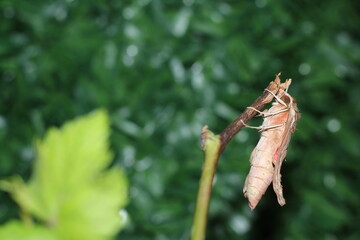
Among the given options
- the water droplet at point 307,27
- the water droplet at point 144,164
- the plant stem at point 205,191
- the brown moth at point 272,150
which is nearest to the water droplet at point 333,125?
the water droplet at point 307,27

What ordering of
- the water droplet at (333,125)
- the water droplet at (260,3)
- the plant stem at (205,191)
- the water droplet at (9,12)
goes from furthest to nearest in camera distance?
the water droplet at (333,125)
the water droplet at (260,3)
the water droplet at (9,12)
the plant stem at (205,191)

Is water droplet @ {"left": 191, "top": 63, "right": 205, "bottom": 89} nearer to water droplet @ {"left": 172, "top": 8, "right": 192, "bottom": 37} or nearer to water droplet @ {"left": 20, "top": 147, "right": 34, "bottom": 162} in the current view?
water droplet @ {"left": 172, "top": 8, "right": 192, "bottom": 37}

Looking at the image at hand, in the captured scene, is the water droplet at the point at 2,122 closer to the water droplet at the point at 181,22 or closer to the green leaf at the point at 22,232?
the water droplet at the point at 181,22

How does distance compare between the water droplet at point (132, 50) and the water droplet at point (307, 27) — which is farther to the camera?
the water droplet at point (307, 27)

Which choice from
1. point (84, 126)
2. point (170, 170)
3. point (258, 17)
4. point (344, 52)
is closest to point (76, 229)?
point (84, 126)

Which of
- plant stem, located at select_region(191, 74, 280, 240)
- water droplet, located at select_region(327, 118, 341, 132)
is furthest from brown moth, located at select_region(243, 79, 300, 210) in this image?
water droplet, located at select_region(327, 118, 341, 132)

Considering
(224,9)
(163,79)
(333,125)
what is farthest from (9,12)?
(333,125)

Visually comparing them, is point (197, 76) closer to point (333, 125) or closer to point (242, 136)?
point (242, 136)
